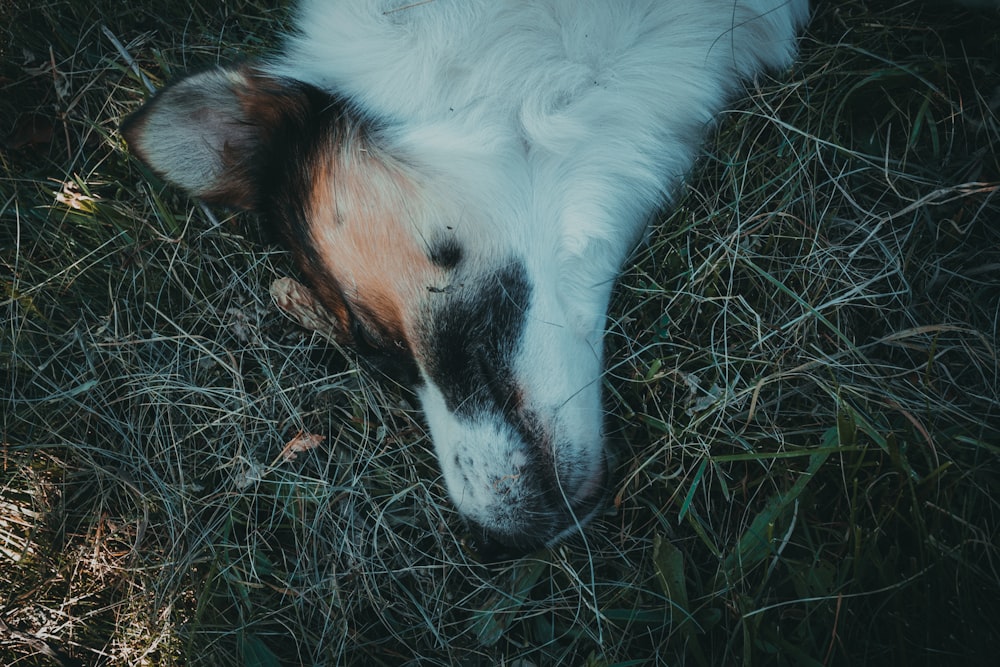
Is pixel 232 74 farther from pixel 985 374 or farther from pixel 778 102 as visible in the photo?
pixel 985 374

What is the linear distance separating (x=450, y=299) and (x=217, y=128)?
998mm

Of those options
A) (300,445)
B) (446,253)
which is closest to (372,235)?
(446,253)

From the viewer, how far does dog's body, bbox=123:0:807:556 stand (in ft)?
6.06

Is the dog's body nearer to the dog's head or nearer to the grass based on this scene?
the dog's head

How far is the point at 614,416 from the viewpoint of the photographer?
2.15 m

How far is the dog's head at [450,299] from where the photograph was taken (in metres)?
1.84

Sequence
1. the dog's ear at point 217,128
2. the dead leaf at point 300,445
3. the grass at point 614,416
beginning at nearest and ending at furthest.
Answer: the grass at point 614,416, the dog's ear at point 217,128, the dead leaf at point 300,445

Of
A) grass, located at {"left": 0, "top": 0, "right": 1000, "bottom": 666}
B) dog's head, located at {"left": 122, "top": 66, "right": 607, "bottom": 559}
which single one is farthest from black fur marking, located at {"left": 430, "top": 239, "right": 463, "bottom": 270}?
grass, located at {"left": 0, "top": 0, "right": 1000, "bottom": 666}

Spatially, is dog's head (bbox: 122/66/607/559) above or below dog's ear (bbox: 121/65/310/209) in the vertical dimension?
below

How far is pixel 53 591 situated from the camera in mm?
2447

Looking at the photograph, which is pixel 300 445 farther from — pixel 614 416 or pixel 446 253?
pixel 614 416

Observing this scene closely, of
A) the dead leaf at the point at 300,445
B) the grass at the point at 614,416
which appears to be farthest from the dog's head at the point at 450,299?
the dead leaf at the point at 300,445

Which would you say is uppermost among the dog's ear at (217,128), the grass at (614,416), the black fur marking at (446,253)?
the dog's ear at (217,128)

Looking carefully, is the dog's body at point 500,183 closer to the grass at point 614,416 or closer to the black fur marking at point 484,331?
the black fur marking at point 484,331
